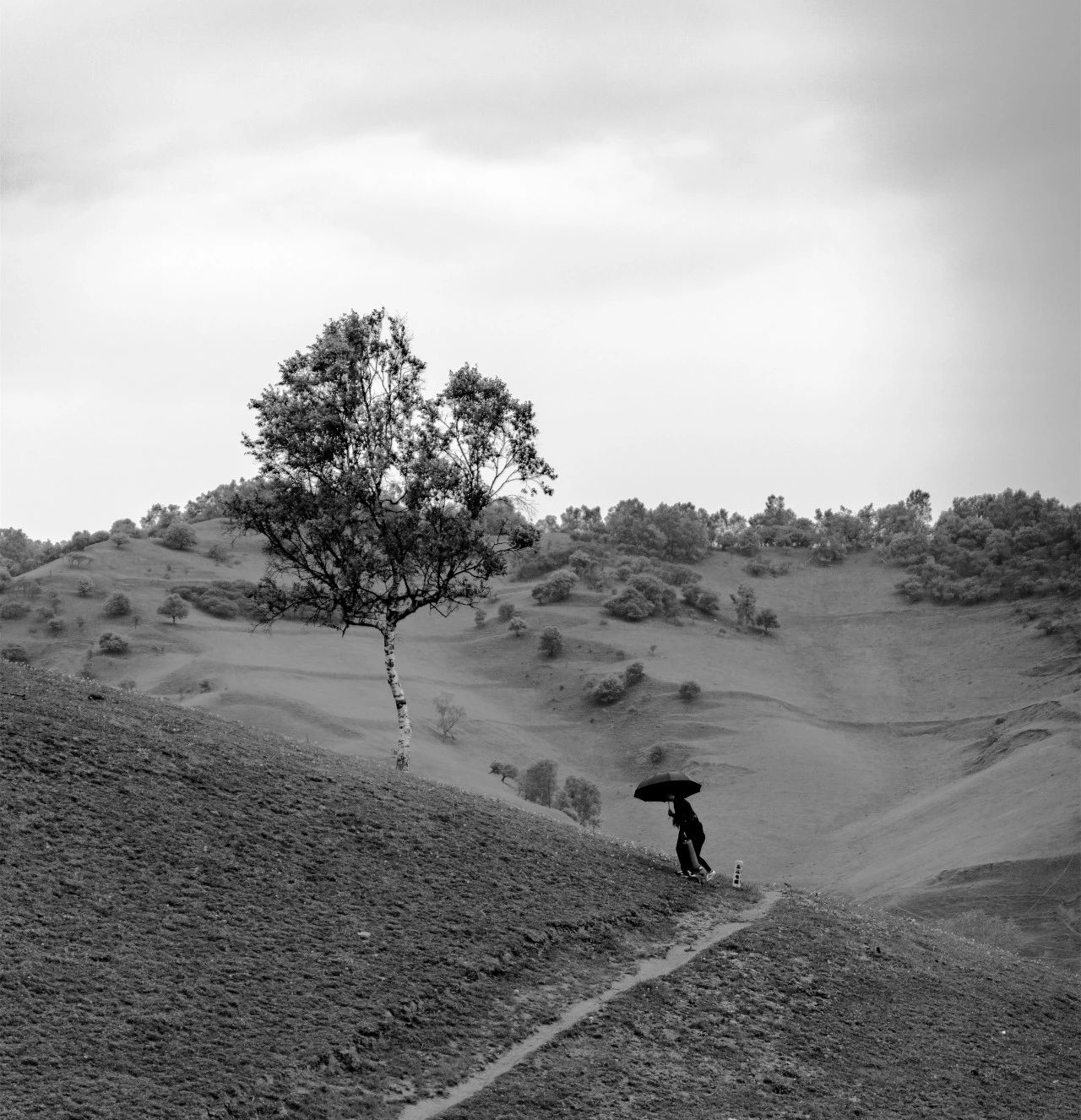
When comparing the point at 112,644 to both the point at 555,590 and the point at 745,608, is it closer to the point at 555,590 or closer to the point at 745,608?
the point at 555,590

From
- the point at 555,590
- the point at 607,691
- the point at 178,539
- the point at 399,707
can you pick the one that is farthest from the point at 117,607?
the point at 399,707

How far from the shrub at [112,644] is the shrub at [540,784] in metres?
33.4

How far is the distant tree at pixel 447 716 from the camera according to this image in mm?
85100

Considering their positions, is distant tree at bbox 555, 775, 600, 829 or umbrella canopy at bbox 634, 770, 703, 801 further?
distant tree at bbox 555, 775, 600, 829

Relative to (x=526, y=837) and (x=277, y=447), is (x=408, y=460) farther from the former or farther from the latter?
(x=526, y=837)

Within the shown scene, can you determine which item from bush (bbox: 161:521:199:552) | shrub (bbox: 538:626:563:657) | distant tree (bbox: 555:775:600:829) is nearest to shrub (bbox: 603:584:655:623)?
shrub (bbox: 538:626:563:657)

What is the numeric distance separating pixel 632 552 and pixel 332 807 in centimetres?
12703

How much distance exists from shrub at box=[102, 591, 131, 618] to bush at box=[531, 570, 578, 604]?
42179mm

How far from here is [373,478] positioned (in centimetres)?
3225

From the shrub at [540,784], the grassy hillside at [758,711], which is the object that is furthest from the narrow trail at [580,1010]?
the shrub at [540,784]

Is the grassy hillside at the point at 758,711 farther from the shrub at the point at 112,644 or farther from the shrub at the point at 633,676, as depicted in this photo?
the shrub at the point at 633,676

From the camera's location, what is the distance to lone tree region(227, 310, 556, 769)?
31906mm

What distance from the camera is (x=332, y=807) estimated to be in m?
23.2

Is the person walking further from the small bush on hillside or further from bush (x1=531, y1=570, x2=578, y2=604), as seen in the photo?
bush (x1=531, y1=570, x2=578, y2=604)
